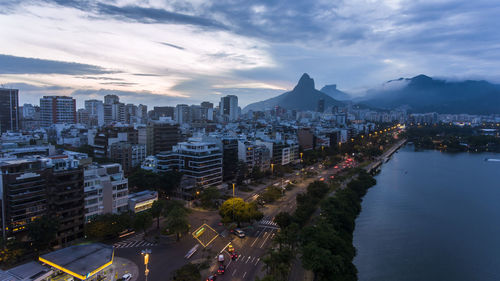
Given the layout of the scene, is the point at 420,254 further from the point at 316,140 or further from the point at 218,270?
the point at 316,140

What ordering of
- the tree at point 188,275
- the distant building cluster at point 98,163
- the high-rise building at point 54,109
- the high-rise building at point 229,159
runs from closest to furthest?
the tree at point 188,275 → the distant building cluster at point 98,163 → the high-rise building at point 229,159 → the high-rise building at point 54,109

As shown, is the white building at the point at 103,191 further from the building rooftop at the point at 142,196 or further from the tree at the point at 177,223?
the tree at the point at 177,223

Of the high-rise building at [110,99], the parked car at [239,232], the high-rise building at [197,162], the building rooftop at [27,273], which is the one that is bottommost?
the parked car at [239,232]

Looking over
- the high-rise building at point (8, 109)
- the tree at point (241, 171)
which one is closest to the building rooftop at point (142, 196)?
the tree at point (241, 171)

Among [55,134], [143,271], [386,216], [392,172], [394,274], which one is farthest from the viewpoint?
[55,134]

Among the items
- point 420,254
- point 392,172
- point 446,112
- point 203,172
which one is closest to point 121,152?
point 203,172

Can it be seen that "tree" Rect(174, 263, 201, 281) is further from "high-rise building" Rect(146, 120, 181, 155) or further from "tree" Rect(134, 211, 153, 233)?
"high-rise building" Rect(146, 120, 181, 155)
